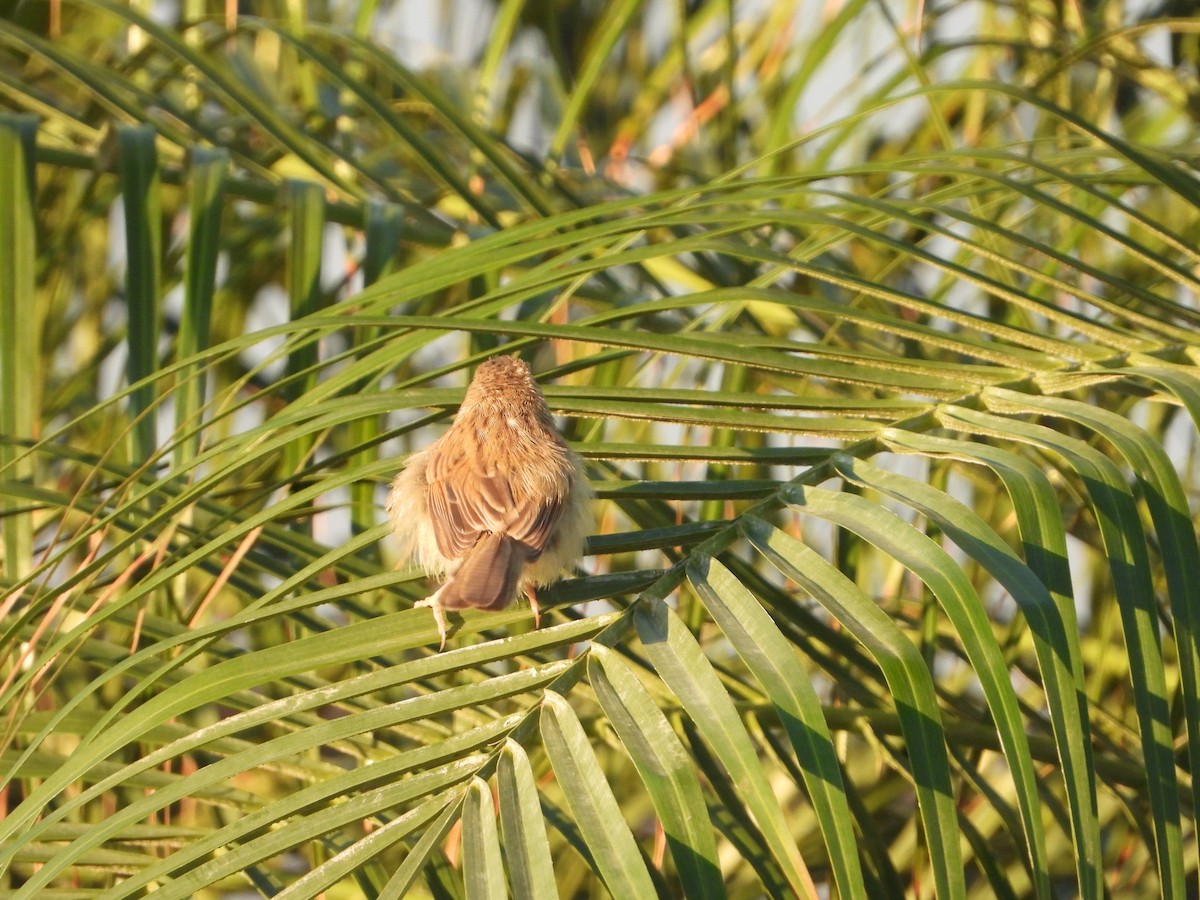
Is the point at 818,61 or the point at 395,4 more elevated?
the point at 395,4

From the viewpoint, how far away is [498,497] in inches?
122

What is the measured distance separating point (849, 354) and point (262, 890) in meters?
1.41

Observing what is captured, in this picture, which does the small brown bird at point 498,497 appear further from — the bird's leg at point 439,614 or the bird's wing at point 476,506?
the bird's leg at point 439,614

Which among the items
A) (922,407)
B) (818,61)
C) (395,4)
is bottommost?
(922,407)

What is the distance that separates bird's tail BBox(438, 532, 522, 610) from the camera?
257 centimetres

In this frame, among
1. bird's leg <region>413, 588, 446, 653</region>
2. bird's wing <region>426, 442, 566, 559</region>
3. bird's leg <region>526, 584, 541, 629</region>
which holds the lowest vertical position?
bird's leg <region>526, 584, 541, 629</region>

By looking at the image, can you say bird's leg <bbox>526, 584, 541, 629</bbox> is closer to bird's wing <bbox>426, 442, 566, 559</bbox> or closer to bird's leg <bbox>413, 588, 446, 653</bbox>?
bird's wing <bbox>426, 442, 566, 559</bbox>

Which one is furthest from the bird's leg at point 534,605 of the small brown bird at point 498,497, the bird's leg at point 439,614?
the bird's leg at point 439,614

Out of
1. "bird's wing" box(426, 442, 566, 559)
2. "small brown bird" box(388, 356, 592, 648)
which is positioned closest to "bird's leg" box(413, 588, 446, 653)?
"small brown bird" box(388, 356, 592, 648)

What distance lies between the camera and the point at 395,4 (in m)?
6.31

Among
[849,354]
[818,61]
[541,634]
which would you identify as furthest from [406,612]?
[818,61]

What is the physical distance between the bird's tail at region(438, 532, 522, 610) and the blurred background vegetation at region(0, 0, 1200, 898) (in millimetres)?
77

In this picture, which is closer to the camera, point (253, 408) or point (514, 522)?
point (514, 522)

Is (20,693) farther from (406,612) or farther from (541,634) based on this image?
(541,634)
